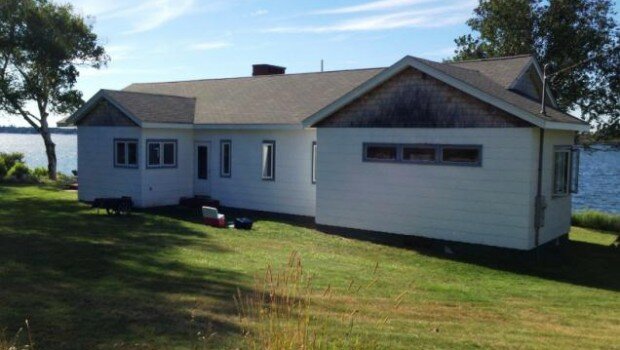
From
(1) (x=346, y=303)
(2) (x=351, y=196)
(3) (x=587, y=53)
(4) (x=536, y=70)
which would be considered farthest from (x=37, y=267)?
(3) (x=587, y=53)

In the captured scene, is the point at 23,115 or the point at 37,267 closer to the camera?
the point at 37,267

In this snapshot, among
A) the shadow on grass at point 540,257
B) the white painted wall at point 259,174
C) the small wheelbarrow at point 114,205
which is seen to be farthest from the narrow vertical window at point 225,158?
the shadow on grass at point 540,257

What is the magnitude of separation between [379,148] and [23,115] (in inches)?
1059

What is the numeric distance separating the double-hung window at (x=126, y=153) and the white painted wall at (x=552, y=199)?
1393cm

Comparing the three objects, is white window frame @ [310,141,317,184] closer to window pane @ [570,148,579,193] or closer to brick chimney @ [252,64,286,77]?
window pane @ [570,148,579,193]

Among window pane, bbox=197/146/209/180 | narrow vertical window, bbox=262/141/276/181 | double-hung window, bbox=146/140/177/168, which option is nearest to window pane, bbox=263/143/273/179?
narrow vertical window, bbox=262/141/276/181

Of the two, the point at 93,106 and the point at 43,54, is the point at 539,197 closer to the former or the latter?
the point at 93,106

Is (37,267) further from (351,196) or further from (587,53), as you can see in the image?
(587,53)

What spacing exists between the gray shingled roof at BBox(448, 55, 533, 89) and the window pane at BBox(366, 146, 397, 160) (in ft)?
12.9

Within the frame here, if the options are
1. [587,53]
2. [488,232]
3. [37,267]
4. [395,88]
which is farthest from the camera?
[587,53]

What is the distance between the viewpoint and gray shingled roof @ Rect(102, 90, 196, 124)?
2103cm

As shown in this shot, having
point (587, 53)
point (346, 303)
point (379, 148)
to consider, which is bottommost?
point (346, 303)

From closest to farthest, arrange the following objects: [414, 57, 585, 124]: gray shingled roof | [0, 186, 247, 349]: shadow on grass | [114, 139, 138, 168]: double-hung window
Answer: [0, 186, 247, 349]: shadow on grass
[414, 57, 585, 124]: gray shingled roof
[114, 139, 138, 168]: double-hung window

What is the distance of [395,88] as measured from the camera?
626 inches
